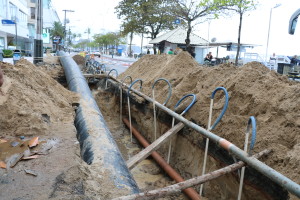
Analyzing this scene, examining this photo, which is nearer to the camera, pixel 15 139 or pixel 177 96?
pixel 15 139

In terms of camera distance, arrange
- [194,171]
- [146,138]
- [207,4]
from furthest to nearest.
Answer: [207,4], [146,138], [194,171]

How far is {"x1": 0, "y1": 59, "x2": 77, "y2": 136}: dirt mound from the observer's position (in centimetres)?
262

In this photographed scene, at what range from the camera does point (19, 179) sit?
1.83 m

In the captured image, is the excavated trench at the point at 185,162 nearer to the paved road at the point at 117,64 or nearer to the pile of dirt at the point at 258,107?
the pile of dirt at the point at 258,107

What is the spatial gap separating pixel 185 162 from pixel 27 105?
2.81 meters

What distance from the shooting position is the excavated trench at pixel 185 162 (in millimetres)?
3012

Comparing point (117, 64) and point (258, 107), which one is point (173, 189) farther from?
point (117, 64)

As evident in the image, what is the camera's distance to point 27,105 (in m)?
2.93

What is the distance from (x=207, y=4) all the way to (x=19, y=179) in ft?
55.0

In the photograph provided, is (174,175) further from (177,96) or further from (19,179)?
(19,179)

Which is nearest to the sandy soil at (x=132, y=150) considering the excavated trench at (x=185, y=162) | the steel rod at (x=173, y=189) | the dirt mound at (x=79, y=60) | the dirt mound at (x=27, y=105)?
the excavated trench at (x=185, y=162)

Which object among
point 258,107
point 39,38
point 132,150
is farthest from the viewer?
point 39,38

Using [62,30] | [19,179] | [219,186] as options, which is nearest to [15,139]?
[19,179]

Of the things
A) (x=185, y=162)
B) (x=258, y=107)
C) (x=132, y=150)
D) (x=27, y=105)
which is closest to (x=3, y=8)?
(x=132, y=150)
